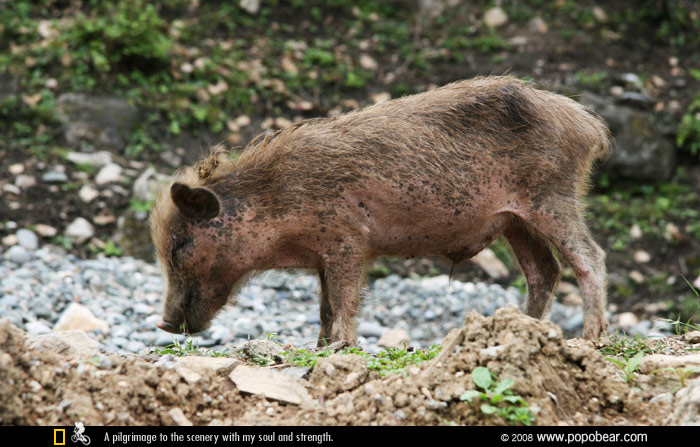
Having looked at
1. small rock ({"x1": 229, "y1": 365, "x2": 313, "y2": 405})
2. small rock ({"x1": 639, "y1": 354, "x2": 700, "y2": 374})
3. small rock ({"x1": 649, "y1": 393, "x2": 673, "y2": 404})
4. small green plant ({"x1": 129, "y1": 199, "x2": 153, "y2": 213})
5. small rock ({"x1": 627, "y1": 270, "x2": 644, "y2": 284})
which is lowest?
small rock ({"x1": 627, "y1": 270, "x2": 644, "y2": 284})

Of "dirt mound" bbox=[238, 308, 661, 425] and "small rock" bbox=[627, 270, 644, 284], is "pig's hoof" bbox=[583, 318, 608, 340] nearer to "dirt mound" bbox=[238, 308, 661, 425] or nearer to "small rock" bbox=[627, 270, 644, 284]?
"dirt mound" bbox=[238, 308, 661, 425]

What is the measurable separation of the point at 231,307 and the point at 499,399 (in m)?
3.59

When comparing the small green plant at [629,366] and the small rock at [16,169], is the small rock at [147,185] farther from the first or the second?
the small green plant at [629,366]

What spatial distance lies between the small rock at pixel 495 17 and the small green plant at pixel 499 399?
375 inches

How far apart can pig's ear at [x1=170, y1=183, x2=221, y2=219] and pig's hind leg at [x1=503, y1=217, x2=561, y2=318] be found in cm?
227

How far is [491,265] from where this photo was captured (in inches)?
350

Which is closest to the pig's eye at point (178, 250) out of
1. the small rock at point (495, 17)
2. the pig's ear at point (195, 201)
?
the pig's ear at point (195, 201)

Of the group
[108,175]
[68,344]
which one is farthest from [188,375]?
[108,175]

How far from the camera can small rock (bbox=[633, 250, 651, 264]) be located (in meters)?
Answer: 9.00

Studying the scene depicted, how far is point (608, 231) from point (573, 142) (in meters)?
4.33
